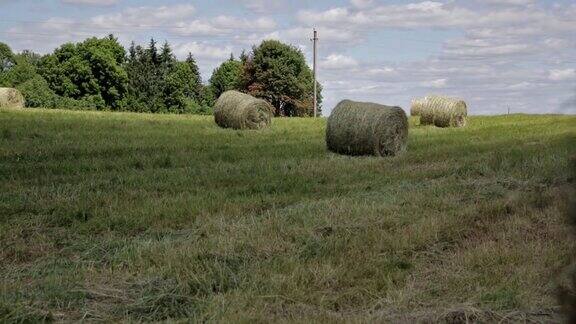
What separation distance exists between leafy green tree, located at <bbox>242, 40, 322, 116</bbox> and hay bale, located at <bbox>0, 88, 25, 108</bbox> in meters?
35.6

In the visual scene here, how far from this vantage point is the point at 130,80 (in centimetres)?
7594

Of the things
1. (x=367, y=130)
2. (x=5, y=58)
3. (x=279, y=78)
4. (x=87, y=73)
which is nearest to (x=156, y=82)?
(x=87, y=73)

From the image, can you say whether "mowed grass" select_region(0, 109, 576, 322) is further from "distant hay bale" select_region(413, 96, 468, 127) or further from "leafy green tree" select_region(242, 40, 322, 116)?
"leafy green tree" select_region(242, 40, 322, 116)

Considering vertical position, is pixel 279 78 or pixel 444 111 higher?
pixel 279 78

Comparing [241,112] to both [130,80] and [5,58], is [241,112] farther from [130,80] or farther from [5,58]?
[5,58]

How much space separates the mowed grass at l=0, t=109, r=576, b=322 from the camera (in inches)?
202

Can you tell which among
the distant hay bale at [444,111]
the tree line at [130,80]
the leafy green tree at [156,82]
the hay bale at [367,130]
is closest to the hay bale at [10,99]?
the distant hay bale at [444,111]

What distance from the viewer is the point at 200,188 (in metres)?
10.9

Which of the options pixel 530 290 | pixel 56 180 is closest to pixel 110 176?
pixel 56 180

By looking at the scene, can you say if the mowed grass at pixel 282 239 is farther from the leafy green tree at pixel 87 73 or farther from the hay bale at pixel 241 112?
the leafy green tree at pixel 87 73

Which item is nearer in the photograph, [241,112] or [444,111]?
[241,112]

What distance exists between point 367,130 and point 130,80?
62.1m

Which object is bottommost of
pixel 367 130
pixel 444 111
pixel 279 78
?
pixel 367 130

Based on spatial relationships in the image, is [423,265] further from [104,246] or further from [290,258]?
[104,246]
